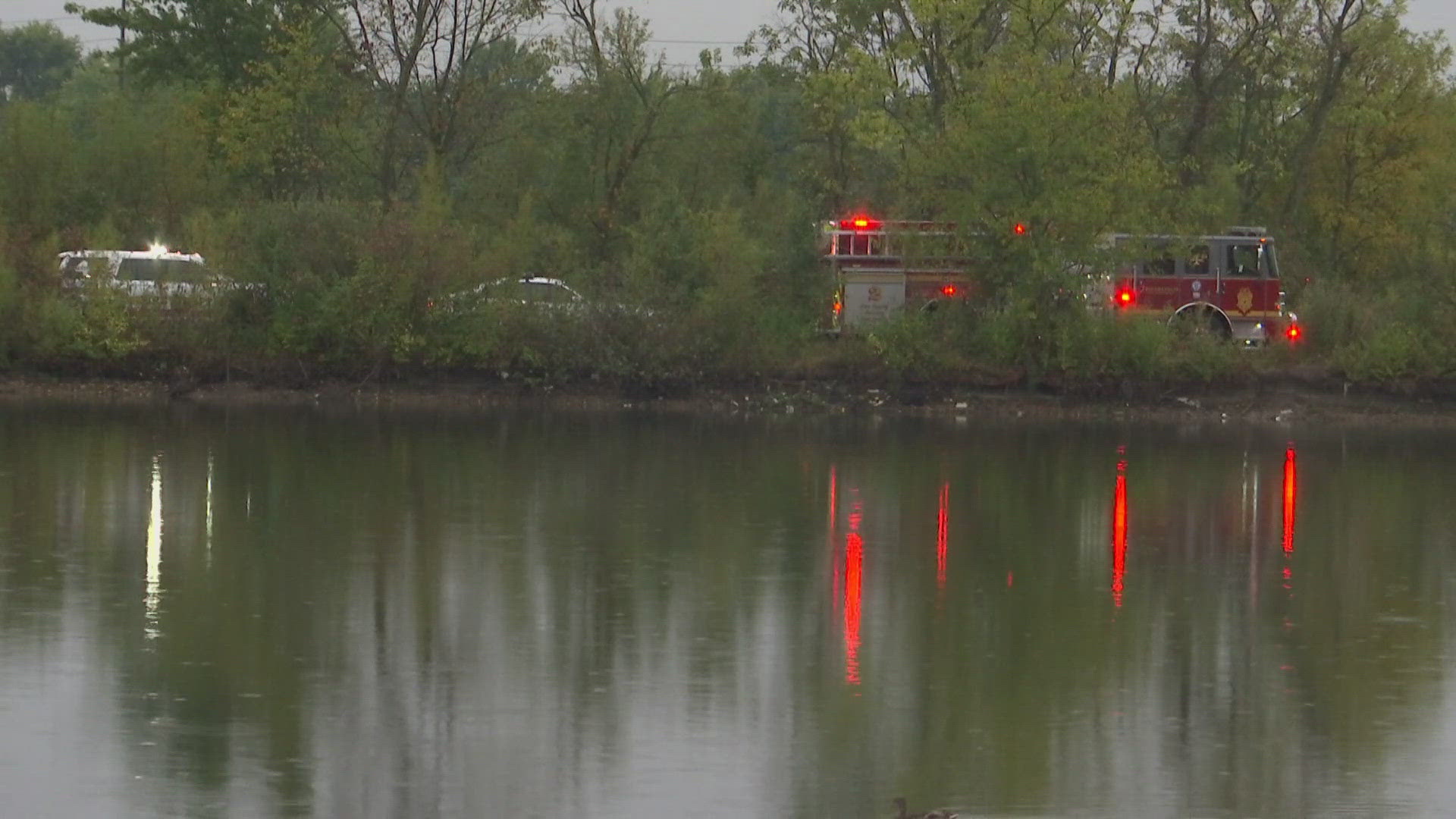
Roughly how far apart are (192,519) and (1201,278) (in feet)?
80.0

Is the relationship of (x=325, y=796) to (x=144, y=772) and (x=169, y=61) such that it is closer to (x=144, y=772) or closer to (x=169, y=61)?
(x=144, y=772)

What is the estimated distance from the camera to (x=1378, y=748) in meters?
12.4

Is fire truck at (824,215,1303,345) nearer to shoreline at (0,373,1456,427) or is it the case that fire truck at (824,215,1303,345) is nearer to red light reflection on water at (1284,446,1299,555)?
shoreline at (0,373,1456,427)

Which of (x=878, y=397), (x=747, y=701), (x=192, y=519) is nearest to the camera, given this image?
(x=747, y=701)

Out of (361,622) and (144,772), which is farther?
(361,622)

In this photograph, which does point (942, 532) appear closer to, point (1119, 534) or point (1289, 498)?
point (1119, 534)

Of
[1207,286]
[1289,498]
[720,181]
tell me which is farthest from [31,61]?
[1289,498]

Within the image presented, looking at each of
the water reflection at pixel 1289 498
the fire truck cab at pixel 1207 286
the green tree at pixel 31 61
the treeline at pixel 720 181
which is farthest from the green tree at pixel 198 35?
the green tree at pixel 31 61

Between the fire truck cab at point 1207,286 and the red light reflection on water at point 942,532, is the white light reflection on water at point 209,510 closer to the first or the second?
the red light reflection on water at point 942,532

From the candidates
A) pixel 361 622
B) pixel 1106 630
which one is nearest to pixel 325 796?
pixel 361 622

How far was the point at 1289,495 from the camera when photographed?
2608 centimetres

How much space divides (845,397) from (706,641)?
81.4 ft

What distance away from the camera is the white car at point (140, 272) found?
3897cm

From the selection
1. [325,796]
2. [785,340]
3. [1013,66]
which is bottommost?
[325,796]
